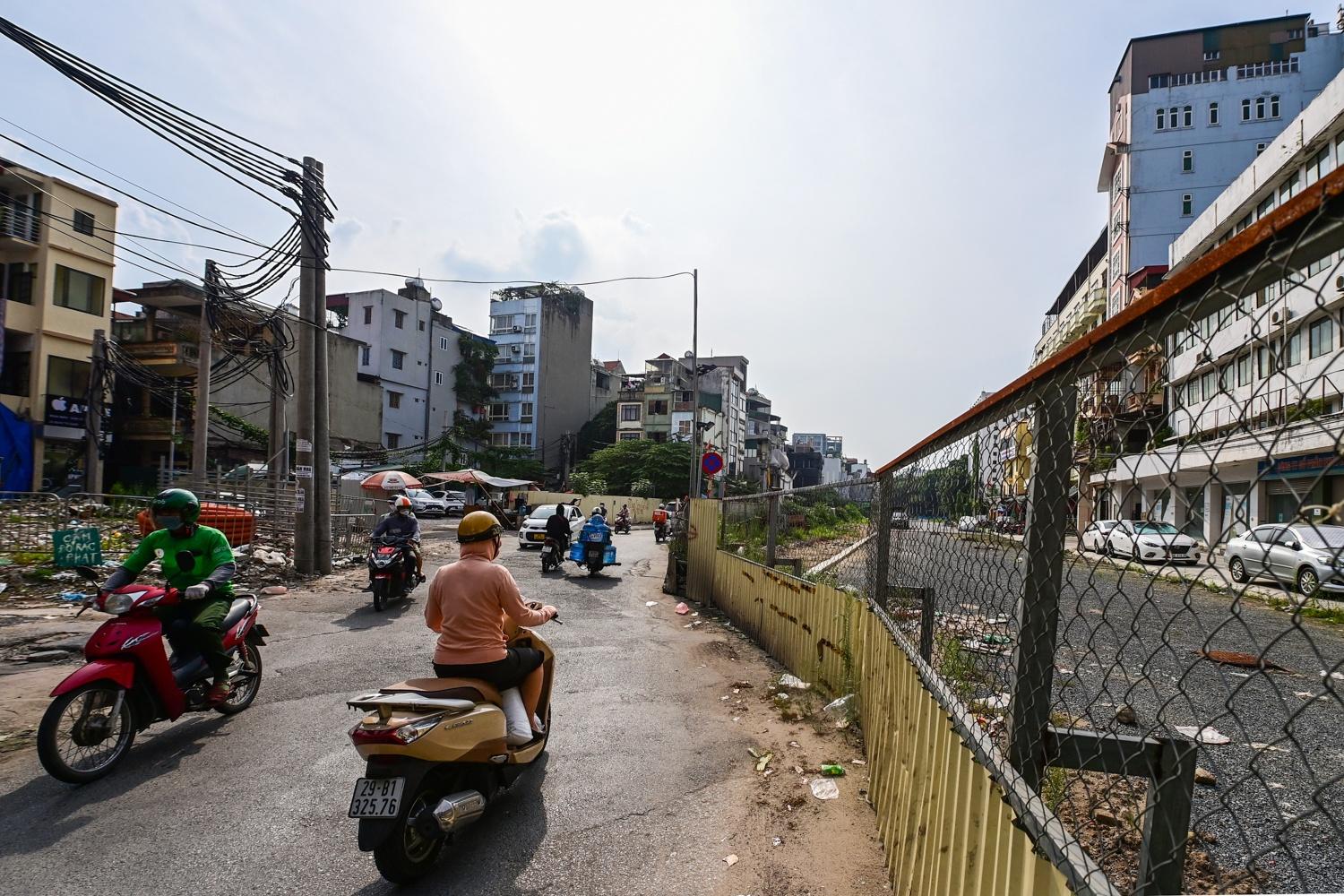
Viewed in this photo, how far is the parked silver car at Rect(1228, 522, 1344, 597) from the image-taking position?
36.6 inches

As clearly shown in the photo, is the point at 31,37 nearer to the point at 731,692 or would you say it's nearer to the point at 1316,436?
the point at 731,692

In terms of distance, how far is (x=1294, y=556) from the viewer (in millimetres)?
1134

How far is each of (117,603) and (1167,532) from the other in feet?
17.4

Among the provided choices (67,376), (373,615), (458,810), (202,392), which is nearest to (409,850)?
(458,810)

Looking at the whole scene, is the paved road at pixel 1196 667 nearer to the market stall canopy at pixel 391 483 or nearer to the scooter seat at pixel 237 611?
A: the scooter seat at pixel 237 611

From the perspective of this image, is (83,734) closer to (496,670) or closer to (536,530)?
(496,670)

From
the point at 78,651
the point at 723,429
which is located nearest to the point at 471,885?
the point at 78,651

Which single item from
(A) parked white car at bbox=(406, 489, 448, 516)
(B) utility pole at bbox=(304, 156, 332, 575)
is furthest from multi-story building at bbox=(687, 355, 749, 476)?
(B) utility pole at bbox=(304, 156, 332, 575)

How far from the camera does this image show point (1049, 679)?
191 centimetres

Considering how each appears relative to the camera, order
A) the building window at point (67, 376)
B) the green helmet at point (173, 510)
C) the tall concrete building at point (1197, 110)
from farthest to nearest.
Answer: the tall concrete building at point (1197, 110) < the building window at point (67, 376) < the green helmet at point (173, 510)

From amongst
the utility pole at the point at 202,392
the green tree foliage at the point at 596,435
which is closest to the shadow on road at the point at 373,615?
the utility pole at the point at 202,392

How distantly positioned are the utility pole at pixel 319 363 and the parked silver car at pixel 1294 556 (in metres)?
13.8

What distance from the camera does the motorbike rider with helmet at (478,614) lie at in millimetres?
3961

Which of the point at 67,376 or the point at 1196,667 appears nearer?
the point at 1196,667
